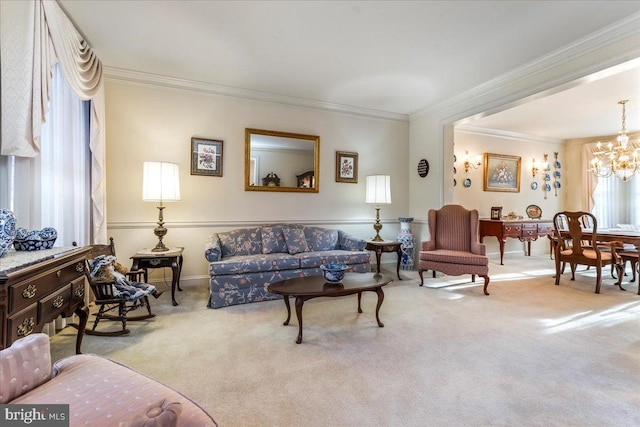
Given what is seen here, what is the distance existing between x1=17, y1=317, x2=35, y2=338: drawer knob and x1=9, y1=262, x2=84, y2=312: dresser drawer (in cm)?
8

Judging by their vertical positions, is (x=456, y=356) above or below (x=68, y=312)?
below

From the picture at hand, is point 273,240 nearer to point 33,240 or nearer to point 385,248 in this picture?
point 385,248

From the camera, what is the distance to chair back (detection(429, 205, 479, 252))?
13.3ft

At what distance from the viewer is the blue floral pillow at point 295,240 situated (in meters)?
3.92

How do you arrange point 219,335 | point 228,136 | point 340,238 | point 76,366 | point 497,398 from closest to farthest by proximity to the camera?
point 76,366 < point 497,398 < point 219,335 < point 228,136 < point 340,238

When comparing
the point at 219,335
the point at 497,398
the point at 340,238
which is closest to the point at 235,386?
the point at 219,335

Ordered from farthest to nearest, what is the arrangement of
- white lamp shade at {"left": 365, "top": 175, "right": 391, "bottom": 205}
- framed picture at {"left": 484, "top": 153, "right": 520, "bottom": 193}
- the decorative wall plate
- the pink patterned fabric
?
the decorative wall plate → framed picture at {"left": 484, "top": 153, "right": 520, "bottom": 193} → white lamp shade at {"left": 365, "top": 175, "right": 391, "bottom": 205} → the pink patterned fabric

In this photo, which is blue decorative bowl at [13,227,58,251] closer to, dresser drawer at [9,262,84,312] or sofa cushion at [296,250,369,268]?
dresser drawer at [9,262,84,312]

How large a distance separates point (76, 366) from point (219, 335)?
1.40 m

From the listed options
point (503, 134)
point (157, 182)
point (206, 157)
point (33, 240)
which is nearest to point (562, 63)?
point (503, 134)

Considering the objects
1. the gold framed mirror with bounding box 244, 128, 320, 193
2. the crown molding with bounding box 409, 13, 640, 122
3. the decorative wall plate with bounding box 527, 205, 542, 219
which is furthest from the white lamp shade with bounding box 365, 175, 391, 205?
the decorative wall plate with bounding box 527, 205, 542, 219

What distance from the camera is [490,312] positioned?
298 centimetres

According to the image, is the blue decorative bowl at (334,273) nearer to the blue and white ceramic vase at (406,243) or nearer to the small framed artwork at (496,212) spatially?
the blue and white ceramic vase at (406,243)

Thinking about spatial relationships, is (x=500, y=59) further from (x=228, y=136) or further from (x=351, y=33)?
(x=228, y=136)
